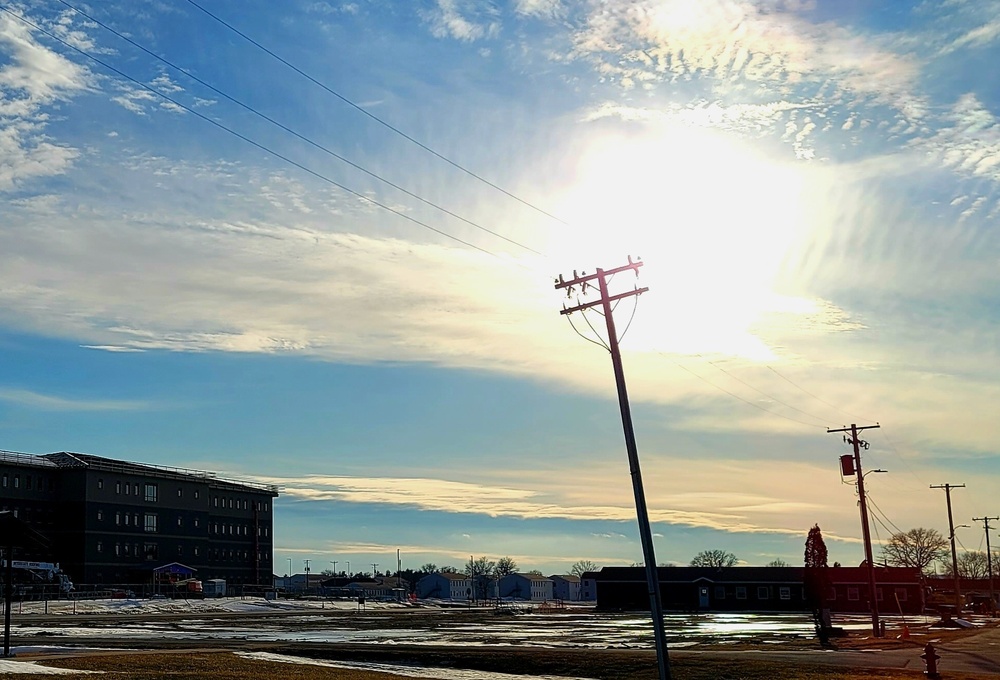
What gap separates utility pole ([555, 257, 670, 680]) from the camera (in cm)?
2464

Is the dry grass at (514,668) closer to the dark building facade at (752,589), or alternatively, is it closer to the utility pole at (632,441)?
the utility pole at (632,441)

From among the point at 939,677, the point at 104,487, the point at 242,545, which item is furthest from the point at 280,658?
the point at 242,545

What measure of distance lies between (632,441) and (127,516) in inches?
4164

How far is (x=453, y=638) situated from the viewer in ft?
165

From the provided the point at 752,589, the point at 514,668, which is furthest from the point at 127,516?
the point at 514,668

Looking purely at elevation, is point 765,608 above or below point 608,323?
below

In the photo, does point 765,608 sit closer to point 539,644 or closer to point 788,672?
point 539,644

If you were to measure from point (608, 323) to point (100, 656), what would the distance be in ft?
61.4

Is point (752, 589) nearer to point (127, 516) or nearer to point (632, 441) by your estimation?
point (127, 516)

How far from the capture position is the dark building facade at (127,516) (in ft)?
370

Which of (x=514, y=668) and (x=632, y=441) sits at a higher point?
(x=632, y=441)

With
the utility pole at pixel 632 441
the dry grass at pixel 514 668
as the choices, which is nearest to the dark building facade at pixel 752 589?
the dry grass at pixel 514 668

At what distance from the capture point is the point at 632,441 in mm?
26891

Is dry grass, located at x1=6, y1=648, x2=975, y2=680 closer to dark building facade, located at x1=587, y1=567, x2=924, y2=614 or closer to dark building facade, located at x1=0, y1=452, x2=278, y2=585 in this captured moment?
dark building facade, located at x1=587, y1=567, x2=924, y2=614
